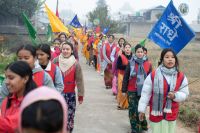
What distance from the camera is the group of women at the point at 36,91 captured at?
188 cm

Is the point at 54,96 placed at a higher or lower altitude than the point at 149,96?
higher

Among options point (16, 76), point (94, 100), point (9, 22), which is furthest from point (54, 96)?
point (9, 22)

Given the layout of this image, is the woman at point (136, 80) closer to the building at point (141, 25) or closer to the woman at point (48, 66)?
the woman at point (48, 66)

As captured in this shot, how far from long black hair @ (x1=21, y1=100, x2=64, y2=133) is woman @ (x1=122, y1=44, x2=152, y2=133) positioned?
16.7ft

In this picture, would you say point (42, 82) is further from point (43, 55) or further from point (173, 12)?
point (173, 12)

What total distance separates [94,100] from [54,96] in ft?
27.8

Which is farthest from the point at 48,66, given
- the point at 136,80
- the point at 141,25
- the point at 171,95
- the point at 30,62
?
the point at 141,25

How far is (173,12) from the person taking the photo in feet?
21.3

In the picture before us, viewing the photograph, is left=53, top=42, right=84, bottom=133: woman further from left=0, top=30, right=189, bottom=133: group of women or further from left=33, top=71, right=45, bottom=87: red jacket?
left=33, top=71, right=45, bottom=87: red jacket

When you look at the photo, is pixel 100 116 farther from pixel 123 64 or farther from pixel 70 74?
pixel 70 74

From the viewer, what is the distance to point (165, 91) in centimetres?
519

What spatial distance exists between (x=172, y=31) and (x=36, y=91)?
15.5ft

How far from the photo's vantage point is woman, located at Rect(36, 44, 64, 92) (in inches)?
197

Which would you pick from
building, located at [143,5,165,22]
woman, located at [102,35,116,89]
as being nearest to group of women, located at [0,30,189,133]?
woman, located at [102,35,116,89]
